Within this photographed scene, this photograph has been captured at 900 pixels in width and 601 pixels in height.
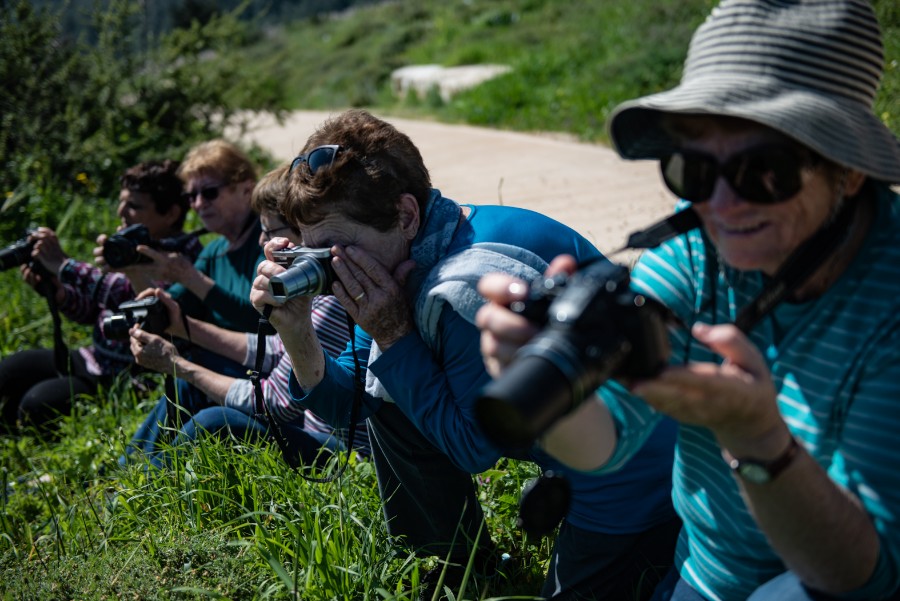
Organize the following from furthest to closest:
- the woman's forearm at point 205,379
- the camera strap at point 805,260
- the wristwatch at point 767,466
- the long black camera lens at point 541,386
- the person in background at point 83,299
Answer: the person in background at point 83,299
the woman's forearm at point 205,379
the camera strap at point 805,260
the wristwatch at point 767,466
the long black camera lens at point 541,386

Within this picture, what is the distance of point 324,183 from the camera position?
2.46 metres

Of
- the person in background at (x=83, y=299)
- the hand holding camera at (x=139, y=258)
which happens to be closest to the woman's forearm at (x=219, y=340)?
the hand holding camera at (x=139, y=258)

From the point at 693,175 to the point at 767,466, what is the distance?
500 mm

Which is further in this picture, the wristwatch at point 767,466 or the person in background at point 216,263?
the person in background at point 216,263

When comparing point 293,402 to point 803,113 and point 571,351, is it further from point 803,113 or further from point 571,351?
point 803,113

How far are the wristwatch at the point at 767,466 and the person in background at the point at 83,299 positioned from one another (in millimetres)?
3565

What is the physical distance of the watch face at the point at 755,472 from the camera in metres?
1.42

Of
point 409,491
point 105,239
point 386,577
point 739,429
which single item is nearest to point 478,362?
point 409,491

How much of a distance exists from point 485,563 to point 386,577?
32 cm

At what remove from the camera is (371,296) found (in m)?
2.39

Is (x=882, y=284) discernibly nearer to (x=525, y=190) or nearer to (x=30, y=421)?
(x=30, y=421)

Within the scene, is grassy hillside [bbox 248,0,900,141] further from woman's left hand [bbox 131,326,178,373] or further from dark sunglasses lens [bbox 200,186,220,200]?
woman's left hand [bbox 131,326,178,373]

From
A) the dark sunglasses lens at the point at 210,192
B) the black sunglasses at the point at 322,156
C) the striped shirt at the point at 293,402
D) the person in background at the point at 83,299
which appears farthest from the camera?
the person in background at the point at 83,299

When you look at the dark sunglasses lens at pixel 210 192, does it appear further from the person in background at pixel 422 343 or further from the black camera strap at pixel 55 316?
the person in background at pixel 422 343
